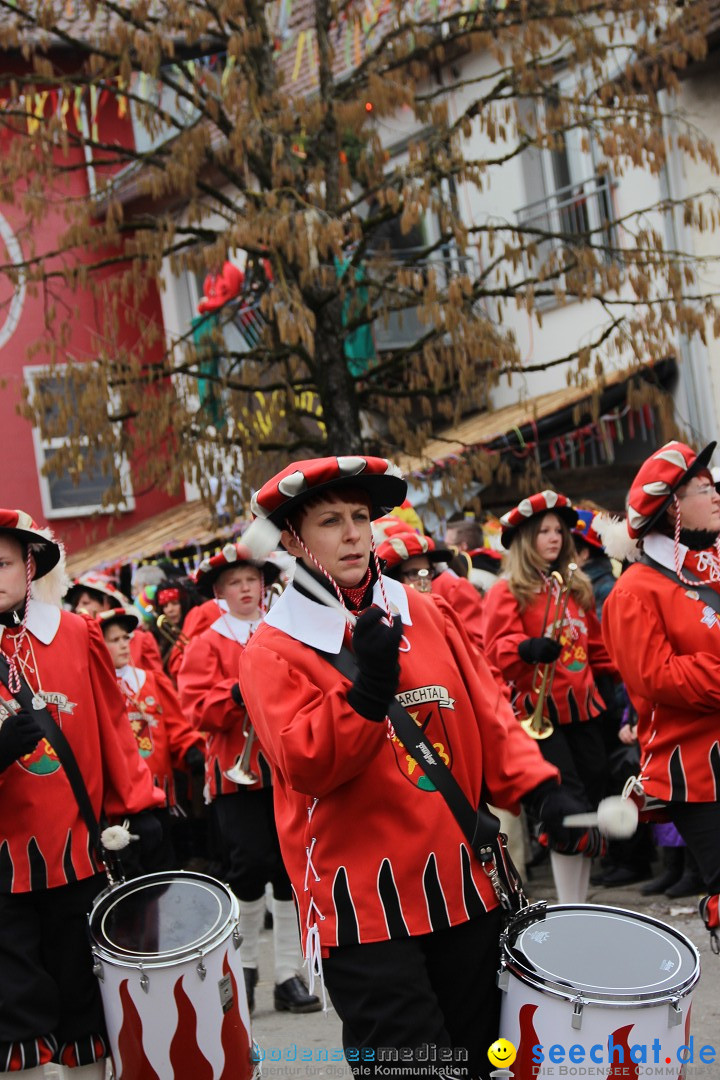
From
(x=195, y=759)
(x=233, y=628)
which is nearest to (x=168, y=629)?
(x=195, y=759)

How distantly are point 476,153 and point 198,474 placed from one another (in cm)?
645

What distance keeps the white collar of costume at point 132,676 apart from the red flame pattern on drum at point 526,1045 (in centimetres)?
475

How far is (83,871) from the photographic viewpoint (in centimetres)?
406

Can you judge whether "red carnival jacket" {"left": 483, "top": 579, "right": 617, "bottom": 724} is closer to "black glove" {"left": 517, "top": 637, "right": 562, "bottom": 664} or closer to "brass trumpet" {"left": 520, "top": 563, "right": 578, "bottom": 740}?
"brass trumpet" {"left": 520, "top": 563, "right": 578, "bottom": 740}

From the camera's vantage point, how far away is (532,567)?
21.8 feet

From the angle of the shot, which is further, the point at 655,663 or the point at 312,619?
the point at 655,663

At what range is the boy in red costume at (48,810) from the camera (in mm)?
3867

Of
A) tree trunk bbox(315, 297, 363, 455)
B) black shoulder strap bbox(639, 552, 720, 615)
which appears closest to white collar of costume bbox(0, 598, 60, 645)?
black shoulder strap bbox(639, 552, 720, 615)

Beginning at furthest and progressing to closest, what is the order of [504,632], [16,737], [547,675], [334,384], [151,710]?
[334,384]
[151,710]
[504,632]
[547,675]
[16,737]

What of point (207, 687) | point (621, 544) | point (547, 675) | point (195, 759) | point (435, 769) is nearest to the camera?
point (435, 769)

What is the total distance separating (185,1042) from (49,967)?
0.54m

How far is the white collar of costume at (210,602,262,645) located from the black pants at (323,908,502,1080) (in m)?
3.29

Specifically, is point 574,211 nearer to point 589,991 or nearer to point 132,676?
point 132,676

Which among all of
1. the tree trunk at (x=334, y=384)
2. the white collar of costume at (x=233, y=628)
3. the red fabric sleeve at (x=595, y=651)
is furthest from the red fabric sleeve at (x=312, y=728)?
the tree trunk at (x=334, y=384)
